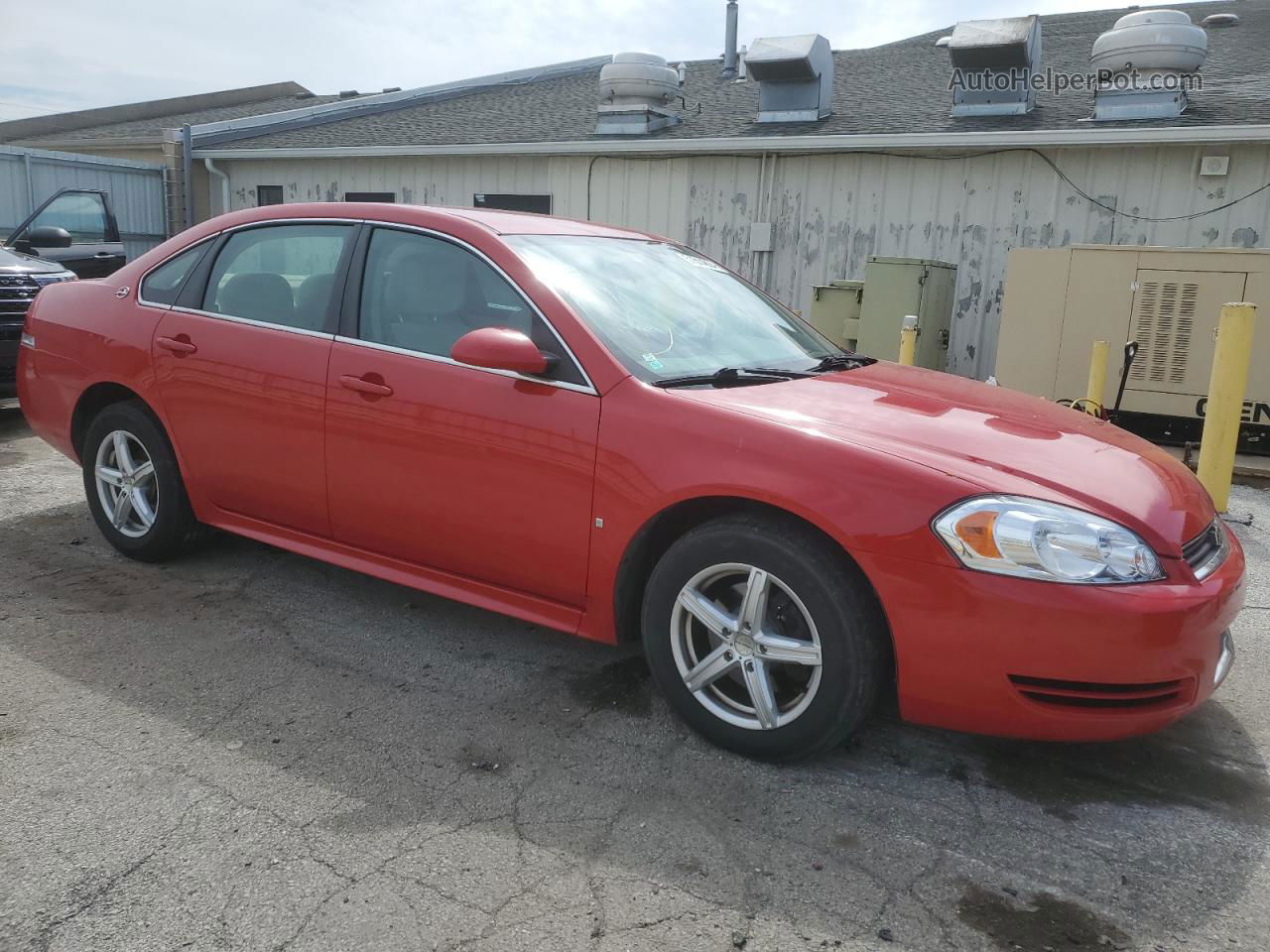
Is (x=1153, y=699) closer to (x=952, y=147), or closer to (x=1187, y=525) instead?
(x=1187, y=525)

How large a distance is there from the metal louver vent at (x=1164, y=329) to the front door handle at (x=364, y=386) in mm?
6264

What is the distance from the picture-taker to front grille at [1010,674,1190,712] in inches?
96.8

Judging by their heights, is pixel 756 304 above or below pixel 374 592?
above

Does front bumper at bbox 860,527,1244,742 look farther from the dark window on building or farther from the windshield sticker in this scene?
the dark window on building

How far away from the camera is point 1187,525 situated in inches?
107

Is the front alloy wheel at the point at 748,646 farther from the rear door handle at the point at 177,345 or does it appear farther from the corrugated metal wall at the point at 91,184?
the corrugated metal wall at the point at 91,184

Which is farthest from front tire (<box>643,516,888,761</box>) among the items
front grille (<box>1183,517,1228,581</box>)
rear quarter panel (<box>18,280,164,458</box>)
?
rear quarter panel (<box>18,280,164,458</box>)

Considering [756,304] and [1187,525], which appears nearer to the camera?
[1187,525]

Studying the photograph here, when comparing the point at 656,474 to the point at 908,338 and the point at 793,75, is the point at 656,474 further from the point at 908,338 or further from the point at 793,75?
the point at 793,75

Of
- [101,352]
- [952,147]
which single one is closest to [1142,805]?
[101,352]

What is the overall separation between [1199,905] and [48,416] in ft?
15.5

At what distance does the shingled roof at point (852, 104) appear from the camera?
10.1 m

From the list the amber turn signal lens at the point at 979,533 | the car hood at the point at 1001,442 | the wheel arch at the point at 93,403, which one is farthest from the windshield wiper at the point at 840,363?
the wheel arch at the point at 93,403

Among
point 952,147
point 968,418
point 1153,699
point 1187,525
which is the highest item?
point 952,147
